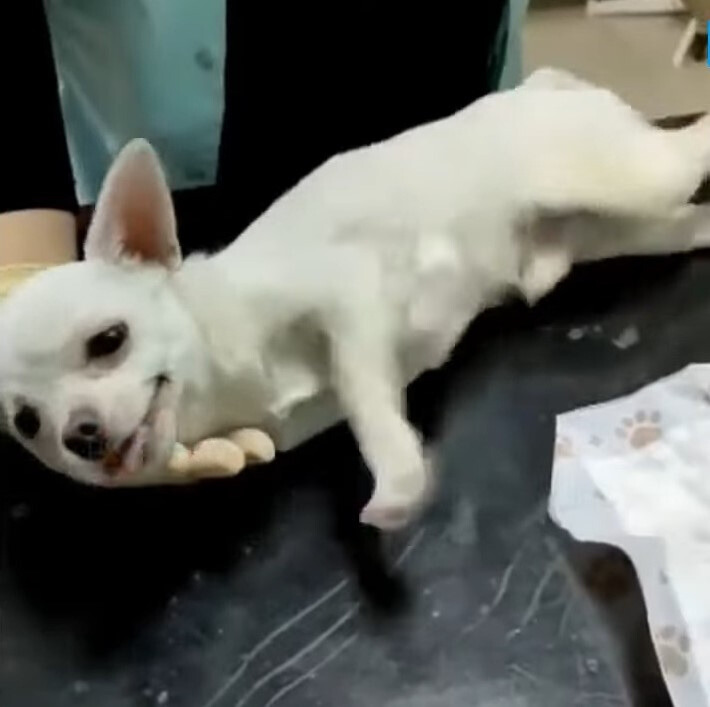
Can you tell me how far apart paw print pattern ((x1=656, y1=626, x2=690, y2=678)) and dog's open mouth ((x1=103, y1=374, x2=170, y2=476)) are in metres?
0.22

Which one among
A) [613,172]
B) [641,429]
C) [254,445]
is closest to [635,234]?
[613,172]

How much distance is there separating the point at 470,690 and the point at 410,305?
0.22 meters

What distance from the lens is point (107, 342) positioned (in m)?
0.62

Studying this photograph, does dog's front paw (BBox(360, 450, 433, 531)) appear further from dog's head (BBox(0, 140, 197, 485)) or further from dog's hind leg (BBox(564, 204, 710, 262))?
dog's hind leg (BBox(564, 204, 710, 262))

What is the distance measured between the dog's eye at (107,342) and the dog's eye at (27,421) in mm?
33

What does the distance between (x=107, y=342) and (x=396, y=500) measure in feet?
0.46

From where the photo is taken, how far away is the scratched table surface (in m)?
0.62

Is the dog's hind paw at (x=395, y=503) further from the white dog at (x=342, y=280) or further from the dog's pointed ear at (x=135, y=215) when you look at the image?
the dog's pointed ear at (x=135, y=215)

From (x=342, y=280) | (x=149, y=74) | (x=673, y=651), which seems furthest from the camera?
(x=149, y=74)

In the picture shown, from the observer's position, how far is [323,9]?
890 mm

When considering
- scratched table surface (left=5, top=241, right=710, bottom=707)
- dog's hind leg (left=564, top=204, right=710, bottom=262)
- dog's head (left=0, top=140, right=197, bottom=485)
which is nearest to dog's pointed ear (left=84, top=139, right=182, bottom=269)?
dog's head (left=0, top=140, right=197, bottom=485)

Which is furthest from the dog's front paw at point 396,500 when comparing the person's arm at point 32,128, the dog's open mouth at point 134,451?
the person's arm at point 32,128

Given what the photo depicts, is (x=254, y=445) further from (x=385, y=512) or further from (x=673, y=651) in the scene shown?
(x=673, y=651)

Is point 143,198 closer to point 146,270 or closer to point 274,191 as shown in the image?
point 146,270
